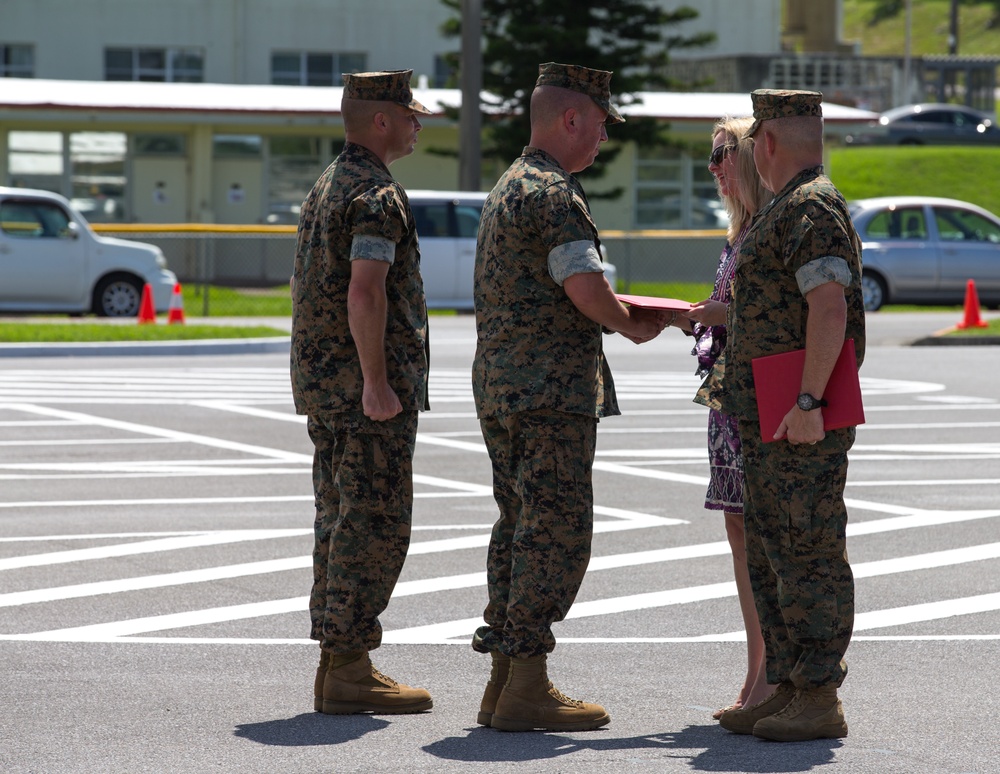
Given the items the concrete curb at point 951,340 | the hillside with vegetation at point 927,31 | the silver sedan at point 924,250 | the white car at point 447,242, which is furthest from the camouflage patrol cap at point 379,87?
the hillside with vegetation at point 927,31

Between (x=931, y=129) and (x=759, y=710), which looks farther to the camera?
(x=931, y=129)

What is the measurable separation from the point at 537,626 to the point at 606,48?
99.0ft

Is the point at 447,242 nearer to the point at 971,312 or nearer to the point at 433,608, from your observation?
the point at 971,312

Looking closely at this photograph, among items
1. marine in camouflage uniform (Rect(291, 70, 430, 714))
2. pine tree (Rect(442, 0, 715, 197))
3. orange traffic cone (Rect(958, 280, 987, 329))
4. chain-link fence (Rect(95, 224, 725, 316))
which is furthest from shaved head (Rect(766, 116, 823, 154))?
pine tree (Rect(442, 0, 715, 197))

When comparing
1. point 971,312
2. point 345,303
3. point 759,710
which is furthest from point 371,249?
point 971,312

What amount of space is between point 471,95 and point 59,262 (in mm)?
8657

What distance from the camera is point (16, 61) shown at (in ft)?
135

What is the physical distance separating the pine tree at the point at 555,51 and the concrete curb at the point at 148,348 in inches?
520

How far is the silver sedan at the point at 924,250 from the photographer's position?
25.9 metres

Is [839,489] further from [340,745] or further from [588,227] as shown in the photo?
[340,745]

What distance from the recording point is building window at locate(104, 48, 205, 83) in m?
42.0

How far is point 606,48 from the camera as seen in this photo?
3431cm

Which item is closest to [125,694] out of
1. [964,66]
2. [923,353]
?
[923,353]

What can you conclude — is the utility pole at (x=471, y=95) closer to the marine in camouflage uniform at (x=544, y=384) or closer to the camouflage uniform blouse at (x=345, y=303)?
the camouflage uniform blouse at (x=345, y=303)
